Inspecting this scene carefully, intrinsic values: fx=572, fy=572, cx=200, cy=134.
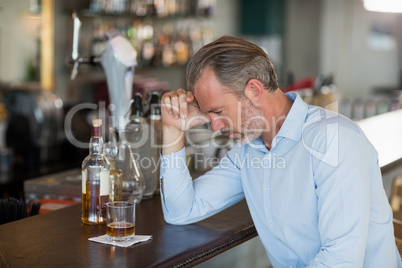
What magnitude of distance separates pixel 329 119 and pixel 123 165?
74cm

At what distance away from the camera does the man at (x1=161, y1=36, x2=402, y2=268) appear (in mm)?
1460

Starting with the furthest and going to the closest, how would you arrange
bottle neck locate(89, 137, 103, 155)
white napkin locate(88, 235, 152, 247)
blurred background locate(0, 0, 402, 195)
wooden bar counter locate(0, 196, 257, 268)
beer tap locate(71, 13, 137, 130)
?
blurred background locate(0, 0, 402, 195), beer tap locate(71, 13, 137, 130), bottle neck locate(89, 137, 103, 155), white napkin locate(88, 235, 152, 247), wooden bar counter locate(0, 196, 257, 268)

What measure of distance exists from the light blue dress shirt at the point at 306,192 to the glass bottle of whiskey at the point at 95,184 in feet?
0.63

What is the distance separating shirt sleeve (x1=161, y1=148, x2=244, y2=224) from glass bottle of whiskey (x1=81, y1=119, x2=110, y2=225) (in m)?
0.19

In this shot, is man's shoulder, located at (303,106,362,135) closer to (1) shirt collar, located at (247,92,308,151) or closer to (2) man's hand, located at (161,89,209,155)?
(1) shirt collar, located at (247,92,308,151)

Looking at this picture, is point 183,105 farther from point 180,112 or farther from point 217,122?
point 217,122

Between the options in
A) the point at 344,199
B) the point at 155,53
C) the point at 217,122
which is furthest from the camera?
the point at 155,53

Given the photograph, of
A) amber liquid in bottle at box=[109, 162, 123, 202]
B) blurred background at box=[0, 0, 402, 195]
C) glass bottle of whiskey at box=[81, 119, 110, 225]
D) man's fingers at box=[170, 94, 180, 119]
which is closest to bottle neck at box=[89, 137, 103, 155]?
glass bottle of whiskey at box=[81, 119, 110, 225]

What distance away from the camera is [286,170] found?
1.63m

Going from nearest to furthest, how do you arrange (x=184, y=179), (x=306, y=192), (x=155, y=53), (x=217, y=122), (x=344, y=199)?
(x=344, y=199), (x=306, y=192), (x=217, y=122), (x=184, y=179), (x=155, y=53)

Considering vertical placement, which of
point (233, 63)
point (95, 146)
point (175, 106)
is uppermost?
point (233, 63)

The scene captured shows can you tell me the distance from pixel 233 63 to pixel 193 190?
1.52 ft

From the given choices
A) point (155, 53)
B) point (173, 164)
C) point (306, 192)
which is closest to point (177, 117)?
point (173, 164)

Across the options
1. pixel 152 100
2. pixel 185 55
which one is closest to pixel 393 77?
pixel 185 55
